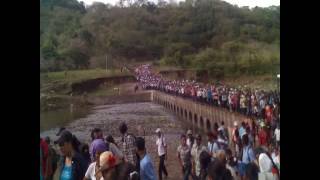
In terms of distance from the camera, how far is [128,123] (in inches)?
235

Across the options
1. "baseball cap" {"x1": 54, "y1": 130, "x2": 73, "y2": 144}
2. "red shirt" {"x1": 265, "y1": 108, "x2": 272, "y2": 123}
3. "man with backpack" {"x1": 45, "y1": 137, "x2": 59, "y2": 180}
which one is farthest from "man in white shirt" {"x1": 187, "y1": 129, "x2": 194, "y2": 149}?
"man with backpack" {"x1": 45, "y1": 137, "x2": 59, "y2": 180}

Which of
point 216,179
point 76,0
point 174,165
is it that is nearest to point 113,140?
point 174,165

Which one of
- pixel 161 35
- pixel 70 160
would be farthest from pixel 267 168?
pixel 70 160

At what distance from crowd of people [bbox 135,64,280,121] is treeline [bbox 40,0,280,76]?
17 cm

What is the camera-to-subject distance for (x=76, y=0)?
6047 millimetres

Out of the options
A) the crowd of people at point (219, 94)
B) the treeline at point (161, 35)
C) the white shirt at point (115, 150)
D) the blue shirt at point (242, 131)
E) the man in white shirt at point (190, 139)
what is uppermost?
the treeline at point (161, 35)

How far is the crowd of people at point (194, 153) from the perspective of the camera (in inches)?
231

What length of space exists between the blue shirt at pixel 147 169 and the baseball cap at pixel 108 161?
27 centimetres

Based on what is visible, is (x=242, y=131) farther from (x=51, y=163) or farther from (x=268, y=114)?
(x=51, y=163)

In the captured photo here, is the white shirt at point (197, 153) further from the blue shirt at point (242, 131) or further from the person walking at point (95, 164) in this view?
the person walking at point (95, 164)

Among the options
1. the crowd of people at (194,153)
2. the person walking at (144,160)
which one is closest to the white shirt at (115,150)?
the crowd of people at (194,153)
